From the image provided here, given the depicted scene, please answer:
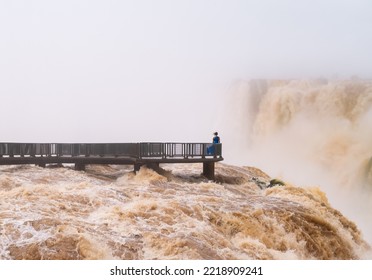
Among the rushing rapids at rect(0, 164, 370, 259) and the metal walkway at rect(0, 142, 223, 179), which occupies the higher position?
the metal walkway at rect(0, 142, 223, 179)

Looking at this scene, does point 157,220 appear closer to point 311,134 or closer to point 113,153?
point 113,153

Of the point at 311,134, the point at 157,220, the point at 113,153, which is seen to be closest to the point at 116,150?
the point at 113,153

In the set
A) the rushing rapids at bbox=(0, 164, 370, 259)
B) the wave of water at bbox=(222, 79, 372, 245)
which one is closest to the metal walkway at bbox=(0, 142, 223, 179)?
the rushing rapids at bbox=(0, 164, 370, 259)

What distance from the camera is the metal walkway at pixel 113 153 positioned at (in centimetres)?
1662

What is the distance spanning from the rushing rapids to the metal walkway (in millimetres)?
452

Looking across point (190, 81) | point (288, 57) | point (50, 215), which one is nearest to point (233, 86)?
point (190, 81)

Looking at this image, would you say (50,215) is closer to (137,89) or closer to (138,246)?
(138,246)

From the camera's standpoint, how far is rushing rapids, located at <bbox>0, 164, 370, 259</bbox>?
372 inches

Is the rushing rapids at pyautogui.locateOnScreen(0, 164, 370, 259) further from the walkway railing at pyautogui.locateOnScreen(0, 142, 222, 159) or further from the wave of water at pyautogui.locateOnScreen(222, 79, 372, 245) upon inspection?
the wave of water at pyautogui.locateOnScreen(222, 79, 372, 245)

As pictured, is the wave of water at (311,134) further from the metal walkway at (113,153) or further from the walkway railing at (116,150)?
the walkway railing at (116,150)

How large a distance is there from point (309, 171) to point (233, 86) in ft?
28.4

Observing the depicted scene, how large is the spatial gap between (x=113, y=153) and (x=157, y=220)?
6.35 meters

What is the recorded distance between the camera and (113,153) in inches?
676

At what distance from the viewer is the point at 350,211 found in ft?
81.0
